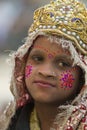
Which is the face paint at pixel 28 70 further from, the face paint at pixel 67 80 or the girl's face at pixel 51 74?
the face paint at pixel 67 80

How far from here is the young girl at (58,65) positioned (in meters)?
2.68

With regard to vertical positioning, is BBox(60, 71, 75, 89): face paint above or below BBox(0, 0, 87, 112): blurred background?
below

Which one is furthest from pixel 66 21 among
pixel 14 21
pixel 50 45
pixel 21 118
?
pixel 14 21

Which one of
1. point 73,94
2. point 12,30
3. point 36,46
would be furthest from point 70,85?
point 12,30

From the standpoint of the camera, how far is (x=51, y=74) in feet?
8.66

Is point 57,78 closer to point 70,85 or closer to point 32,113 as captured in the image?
point 70,85

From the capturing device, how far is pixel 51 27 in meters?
2.71

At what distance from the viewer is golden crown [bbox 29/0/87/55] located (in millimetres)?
2695

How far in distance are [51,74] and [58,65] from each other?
2.5 inches

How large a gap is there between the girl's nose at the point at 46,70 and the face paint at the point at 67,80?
6 centimetres

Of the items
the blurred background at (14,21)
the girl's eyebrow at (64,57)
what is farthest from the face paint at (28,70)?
the blurred background at (14,21)

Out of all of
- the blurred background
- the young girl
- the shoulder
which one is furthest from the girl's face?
the blurred background

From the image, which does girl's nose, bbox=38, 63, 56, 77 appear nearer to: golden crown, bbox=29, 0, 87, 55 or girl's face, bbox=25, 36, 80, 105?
girl's face, bbox=25, 36, 80, 105

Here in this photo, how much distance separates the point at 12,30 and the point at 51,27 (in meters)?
3.31
